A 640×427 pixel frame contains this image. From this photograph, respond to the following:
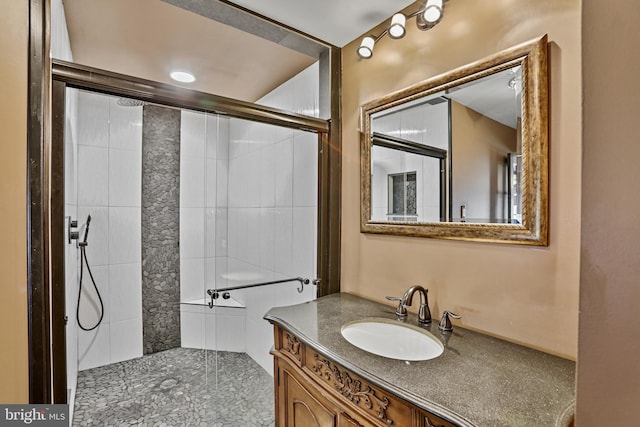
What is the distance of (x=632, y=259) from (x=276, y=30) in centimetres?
193

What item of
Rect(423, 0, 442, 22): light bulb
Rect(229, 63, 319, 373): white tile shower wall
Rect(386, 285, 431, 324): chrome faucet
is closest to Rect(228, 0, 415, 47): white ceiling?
Rect(423, 0, 442, 22): light bulb

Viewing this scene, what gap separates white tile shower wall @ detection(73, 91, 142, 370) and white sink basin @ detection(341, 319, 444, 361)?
208 centimetres

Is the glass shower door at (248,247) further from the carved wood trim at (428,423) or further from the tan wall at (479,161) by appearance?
the carved wood trim at (428,423)

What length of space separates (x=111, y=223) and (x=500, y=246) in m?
2.73

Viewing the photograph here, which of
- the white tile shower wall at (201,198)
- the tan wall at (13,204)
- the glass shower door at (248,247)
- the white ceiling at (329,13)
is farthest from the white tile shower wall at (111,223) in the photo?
the white ceiling at (329,13)

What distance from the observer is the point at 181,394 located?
222 centimetres

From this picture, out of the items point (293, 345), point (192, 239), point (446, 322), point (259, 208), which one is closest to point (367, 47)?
point (259, 208)

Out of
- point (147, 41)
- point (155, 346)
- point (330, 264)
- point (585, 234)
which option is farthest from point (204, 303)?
point (585, 234)

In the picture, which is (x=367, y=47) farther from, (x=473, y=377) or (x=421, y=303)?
(x=473, y=377)

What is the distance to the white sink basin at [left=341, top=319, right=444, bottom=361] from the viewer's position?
3.98 ft

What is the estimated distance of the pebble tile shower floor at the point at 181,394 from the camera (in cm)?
200

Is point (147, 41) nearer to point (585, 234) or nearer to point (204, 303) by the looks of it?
point (204, 303)

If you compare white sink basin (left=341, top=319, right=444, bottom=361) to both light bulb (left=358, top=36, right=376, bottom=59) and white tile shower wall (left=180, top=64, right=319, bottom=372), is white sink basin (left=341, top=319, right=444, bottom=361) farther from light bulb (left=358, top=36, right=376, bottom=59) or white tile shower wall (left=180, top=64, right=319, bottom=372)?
light bulb (left=358, top=36, right=376, bottom=59)

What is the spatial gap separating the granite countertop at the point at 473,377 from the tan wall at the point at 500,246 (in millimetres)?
117
